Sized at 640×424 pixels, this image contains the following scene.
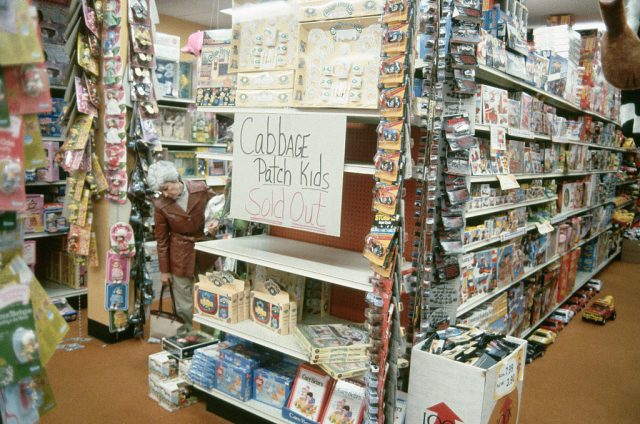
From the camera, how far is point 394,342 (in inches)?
99.5

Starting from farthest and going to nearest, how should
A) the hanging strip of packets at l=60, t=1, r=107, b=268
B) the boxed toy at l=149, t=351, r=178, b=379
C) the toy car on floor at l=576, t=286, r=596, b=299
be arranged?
1. the toy car on floor at l=576, t=286, r=596, b=299
2. the hanging strip of packets at l=60, t=1, r=107, b=268
3. the boxed toy at l=149, t=351, r=178, b=379

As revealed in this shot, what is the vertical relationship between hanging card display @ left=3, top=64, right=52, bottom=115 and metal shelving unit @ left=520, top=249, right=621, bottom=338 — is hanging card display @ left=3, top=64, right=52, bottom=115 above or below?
above

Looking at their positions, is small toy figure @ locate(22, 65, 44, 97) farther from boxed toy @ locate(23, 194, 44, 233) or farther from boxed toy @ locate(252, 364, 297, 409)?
boxed toy @ locate(23, 194, 44, 233)

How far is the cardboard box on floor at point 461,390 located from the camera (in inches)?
94.9

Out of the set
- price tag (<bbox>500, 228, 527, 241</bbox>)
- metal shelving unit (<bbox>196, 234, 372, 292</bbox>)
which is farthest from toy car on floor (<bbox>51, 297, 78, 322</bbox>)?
price tag (<bbox>500, 228, 527, 241</bbox>)

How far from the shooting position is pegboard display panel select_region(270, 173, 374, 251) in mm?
3184

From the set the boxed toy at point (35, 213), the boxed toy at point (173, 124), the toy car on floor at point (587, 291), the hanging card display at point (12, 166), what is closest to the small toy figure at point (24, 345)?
the hanging card display at point (12, 166)

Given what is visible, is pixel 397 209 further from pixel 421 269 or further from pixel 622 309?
pixel 622 309

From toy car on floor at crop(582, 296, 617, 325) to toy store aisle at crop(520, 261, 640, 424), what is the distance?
0.07 metres

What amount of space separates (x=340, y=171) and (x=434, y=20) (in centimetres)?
88

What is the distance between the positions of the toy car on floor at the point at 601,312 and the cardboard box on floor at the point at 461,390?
3754 millimetres

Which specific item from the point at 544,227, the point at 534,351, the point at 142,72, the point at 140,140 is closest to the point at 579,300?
the point at 534,351

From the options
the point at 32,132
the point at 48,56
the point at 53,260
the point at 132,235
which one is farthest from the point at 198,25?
the point at 32,132

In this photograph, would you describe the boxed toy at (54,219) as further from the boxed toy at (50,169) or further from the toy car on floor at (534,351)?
the toy car on floor at (534,351)
